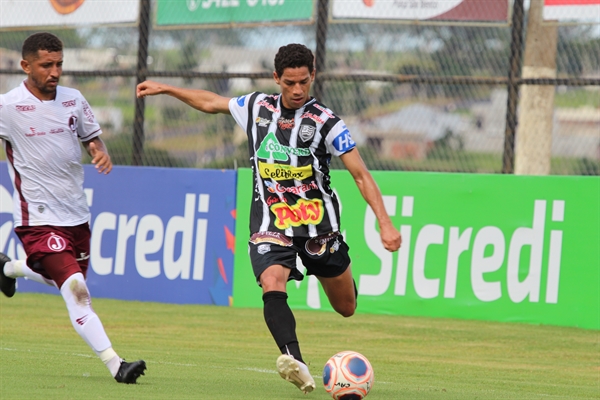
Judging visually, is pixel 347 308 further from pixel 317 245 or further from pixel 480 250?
pixel 480 250

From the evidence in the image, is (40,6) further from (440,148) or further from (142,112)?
(440,148)

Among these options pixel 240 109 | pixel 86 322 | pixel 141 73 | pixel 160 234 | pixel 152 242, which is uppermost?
pixel 141 73

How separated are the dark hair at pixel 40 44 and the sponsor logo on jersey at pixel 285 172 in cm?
158

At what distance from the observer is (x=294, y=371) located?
6.23 metres

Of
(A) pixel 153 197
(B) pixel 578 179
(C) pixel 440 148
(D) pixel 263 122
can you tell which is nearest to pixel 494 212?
(B) pixel 578 179

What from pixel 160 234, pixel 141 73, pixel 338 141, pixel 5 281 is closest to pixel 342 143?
pixel 338 141

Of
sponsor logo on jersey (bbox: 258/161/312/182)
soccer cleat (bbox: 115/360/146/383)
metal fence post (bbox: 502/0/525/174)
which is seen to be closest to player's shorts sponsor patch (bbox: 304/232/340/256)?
sponsor logo on jersey (bbox: 258/161/312/182)

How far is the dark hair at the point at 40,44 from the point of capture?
7.18 m

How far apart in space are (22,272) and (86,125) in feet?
4.15

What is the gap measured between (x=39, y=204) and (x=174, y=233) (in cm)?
576

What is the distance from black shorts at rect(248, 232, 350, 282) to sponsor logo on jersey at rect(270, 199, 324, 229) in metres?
0.09

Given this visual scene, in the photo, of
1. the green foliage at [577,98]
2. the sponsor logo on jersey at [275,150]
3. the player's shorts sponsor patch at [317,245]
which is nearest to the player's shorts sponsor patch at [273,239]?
the player's shorts sponsor patch at [317,245]

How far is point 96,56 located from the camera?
90.0 feet

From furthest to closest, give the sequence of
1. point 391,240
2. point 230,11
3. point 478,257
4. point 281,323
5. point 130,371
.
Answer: point 230,11
point 478,257
point 130,371
point 281,323
point 391,240
